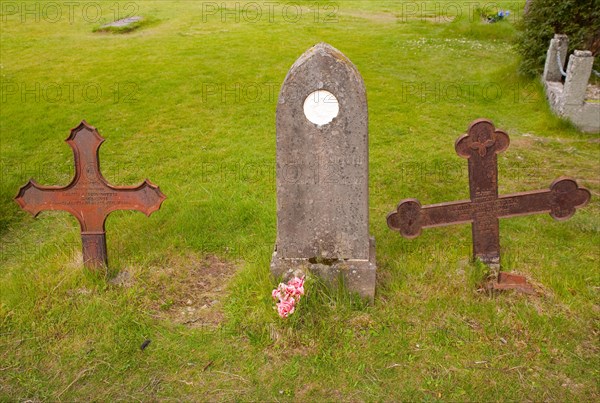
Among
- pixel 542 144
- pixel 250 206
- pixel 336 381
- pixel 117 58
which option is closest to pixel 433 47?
pixel 542 144

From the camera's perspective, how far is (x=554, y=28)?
10.9 m

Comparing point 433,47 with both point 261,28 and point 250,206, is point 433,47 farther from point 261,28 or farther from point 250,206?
point 250,206

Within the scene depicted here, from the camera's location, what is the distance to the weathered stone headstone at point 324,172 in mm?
3963

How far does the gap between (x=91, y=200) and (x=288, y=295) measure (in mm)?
2068

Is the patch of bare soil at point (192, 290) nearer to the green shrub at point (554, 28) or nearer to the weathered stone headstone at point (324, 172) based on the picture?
the weathered stone headstone at point (324, 172)

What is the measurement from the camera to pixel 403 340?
413 centimetres

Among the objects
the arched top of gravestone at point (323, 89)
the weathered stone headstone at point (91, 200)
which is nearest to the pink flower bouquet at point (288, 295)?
the arched top of gravestone at point (323, 89)

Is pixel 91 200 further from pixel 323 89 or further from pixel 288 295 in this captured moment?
pixel 323 89

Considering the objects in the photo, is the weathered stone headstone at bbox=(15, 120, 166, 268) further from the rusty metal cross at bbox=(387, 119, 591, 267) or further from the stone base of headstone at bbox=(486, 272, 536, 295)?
the stone base of headstone at bbox=(486, 272, 536, 295)

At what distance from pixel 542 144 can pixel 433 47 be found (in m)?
6.39

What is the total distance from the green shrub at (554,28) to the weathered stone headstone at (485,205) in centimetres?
705

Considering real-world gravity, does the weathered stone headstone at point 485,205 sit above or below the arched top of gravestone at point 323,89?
below

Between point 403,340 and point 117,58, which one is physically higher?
point 117,58

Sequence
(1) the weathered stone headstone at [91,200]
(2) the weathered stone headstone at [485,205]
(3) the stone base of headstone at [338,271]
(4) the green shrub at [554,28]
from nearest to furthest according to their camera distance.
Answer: (3) the stone base of headstone at [338,271] < (2) the weathered stone headstone at [485,205] < (1) the weathered stone headstone at [91,200] < (4) the green shrub at [554,28]
